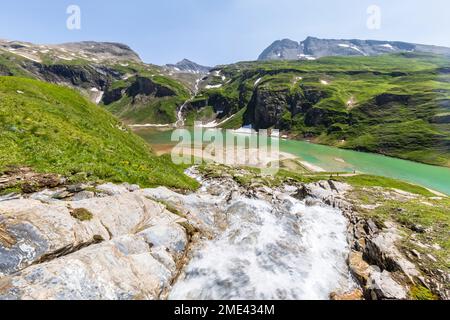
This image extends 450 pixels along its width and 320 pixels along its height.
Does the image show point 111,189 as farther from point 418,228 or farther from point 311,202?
point 418,228

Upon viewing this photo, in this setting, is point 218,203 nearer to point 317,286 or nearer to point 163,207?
point 163,207

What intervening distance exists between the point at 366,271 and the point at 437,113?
201598mm

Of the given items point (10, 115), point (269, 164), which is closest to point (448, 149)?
point (269, 164)

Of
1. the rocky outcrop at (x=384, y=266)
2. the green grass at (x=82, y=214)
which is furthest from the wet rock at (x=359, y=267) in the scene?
the green grass at (x=82, y=214)

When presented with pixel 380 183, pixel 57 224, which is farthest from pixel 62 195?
pixel 380 183

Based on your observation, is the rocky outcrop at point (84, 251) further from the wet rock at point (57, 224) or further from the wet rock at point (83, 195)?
the wet rock at point (83, 195)

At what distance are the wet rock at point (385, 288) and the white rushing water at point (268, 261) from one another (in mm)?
1640

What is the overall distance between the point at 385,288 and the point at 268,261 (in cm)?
714

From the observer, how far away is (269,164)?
100000 mm

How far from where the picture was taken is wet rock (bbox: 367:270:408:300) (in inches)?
605

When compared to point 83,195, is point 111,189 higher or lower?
lower

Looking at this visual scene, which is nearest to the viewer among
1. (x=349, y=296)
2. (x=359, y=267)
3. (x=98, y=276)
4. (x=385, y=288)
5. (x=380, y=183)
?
(x=98, y=276)

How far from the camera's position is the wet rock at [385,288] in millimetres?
15370

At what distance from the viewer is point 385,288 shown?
52.3 feet
